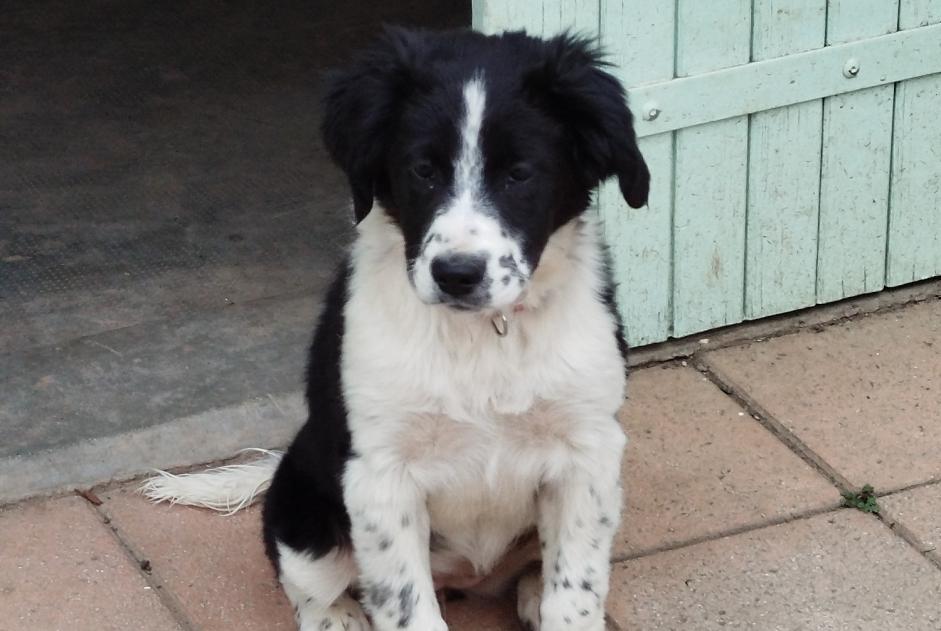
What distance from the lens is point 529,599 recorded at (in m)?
3.56

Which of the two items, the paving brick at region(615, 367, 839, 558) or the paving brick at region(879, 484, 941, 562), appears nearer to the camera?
the paving brick at region(879, 484, 941, 562)

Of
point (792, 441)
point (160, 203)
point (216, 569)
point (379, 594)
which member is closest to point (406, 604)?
point (379, 594)

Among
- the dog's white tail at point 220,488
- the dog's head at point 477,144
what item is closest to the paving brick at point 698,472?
the dog's white tail at point 220,488

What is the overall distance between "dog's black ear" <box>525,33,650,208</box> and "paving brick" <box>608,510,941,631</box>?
3.62 feet

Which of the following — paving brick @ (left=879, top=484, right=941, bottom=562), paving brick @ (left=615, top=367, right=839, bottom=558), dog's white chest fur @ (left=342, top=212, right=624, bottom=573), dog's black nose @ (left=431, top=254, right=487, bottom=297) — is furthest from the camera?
paving brick @ (left=615, top=367, right=839, bottom=558)

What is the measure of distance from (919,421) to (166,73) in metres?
4.02

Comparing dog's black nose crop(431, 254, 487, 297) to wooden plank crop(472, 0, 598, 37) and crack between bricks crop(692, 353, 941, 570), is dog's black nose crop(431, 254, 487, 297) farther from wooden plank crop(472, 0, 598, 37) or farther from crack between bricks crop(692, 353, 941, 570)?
crack between bricks crop(692, 353, 941, 570)

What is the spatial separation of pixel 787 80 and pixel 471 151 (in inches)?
71.4

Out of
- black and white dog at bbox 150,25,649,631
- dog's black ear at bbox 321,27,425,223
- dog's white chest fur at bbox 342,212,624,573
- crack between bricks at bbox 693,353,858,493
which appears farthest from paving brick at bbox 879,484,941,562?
dog's black ear at bbox 321,27,425,223

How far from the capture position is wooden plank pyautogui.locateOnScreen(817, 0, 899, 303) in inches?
175

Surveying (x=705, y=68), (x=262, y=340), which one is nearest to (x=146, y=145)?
(x=262, y=340)

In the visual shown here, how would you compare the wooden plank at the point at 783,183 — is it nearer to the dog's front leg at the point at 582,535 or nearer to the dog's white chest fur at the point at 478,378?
the dog's white chest fur at the point at 478,378

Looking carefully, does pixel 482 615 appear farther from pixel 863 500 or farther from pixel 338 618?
pixel 863 500

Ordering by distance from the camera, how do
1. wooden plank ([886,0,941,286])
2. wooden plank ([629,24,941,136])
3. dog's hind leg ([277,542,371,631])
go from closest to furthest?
1. dog's hind leg ([277,542,371,631])
2. wooden plank ([629,24,941,136])
3. wooden plank ([886,0,941,286])
